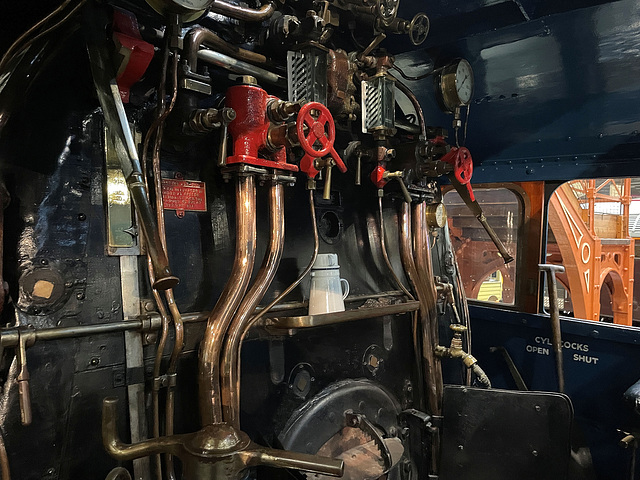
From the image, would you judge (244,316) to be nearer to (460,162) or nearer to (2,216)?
(2,216)

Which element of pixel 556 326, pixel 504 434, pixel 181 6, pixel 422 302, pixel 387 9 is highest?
pixel 387 9

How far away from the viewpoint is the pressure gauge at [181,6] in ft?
3.30

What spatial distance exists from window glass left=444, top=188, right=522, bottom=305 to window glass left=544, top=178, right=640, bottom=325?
31cm

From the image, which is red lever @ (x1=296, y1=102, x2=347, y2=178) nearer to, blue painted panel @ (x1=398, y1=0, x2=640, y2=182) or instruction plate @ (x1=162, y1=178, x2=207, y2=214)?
instruction plate @ (x1=162, y1=178, x2=207, y2=214)

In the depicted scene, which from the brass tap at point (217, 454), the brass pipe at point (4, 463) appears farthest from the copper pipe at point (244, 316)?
the brass pipe at point (4, 463)

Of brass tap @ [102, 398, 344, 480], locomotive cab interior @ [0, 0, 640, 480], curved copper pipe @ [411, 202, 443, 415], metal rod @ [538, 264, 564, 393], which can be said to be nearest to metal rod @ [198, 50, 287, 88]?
locomotive cab interior @ [0, 0, 640, 480]

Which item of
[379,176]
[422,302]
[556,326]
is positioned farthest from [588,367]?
[379,176]

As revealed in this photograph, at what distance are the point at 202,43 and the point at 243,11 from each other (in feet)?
0.52

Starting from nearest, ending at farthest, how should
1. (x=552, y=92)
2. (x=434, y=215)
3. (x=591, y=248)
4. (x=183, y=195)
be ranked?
1. (x=183, y=195)
2. (x=552, y=92)
3. (x=434, y=215)
4. (x=591, y=248)

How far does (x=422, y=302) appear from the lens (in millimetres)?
1972

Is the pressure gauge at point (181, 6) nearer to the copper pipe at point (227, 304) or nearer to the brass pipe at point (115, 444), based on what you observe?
the copper pipe at point (227, 304)

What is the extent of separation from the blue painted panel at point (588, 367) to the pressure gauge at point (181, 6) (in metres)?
2.47

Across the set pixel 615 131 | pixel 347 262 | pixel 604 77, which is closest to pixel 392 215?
pixel 347 262

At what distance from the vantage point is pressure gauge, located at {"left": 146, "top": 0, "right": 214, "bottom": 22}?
3.30 ft
